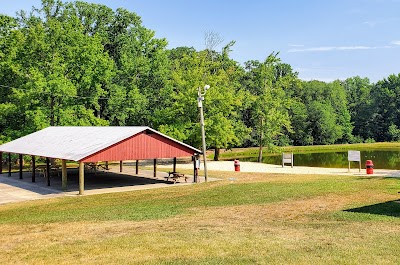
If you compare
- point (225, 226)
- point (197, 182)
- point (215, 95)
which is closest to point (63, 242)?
point (225, 226)

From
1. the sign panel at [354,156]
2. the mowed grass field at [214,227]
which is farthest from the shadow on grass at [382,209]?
the sign panel at [354,156]

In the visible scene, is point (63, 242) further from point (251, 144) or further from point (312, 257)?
point (251, 144)

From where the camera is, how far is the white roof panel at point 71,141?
2459 cm

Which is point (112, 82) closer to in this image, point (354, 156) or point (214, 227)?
point (354, 156)

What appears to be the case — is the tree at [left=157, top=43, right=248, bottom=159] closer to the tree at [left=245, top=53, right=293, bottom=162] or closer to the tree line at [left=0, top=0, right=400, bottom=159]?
the tree line at [left=0, top=0, right=400, bottom=159]

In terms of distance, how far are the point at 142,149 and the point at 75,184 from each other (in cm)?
587

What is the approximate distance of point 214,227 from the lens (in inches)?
527

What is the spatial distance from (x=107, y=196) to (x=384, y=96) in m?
88.6

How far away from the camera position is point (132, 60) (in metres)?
51.7

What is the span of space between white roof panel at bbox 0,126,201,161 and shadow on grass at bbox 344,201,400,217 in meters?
13.9

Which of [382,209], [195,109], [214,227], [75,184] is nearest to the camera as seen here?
[214,227]

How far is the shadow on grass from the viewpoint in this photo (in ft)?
48.5

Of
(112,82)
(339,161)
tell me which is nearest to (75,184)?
(112,82)

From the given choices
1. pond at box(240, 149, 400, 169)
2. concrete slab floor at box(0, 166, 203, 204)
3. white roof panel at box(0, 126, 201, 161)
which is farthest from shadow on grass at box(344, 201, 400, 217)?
pond at box(240, 149, 400, 169)
